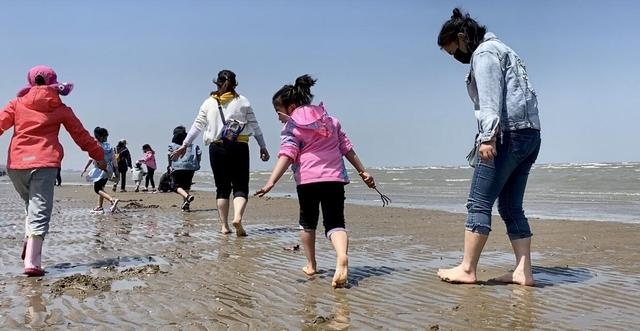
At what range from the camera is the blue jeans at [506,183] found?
4.24 meters

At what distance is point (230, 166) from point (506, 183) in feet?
12.9

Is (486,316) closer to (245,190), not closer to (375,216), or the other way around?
(245,190)

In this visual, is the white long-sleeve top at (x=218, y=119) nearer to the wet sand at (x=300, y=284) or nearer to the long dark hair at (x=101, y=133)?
the wet sand at (x=300, y=284)

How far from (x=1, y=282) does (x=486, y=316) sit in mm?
3607

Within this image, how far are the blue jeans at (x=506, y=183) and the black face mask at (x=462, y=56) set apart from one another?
25.6 inches

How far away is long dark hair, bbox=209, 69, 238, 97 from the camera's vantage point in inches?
303

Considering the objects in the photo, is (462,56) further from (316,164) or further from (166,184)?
(166,184)

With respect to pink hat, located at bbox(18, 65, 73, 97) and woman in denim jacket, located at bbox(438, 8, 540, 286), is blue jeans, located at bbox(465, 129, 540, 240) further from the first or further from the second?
pink hat, located at bbox(18, 65, 73, 97)

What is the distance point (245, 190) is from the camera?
7.69 meters

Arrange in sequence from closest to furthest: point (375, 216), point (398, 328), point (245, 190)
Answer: point (398, 328)
point (245, 190)
point (375, 216)

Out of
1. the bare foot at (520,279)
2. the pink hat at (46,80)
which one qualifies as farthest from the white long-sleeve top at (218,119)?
the bare foot at (520,279)

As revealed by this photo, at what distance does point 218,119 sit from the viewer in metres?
7.61

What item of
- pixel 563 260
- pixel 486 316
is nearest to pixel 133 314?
pixel 486 316

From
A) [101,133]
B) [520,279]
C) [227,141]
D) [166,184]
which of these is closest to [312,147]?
[520,279]
